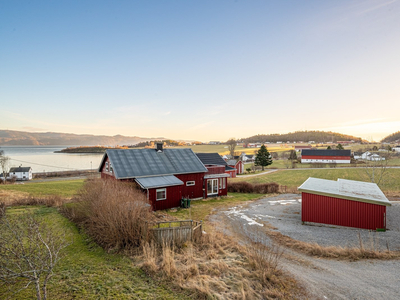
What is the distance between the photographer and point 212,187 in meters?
24.4

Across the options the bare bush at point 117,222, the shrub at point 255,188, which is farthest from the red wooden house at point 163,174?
the bare bush at point 117,222

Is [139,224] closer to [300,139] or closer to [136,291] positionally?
[136,291]

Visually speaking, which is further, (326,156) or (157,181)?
(326,156)

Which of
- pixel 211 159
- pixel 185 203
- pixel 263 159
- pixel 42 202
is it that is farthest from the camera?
pixel 263 159

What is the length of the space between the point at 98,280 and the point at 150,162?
15407 millimetres

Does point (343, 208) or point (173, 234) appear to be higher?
point (173, 234)

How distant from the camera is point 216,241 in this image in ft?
34.0

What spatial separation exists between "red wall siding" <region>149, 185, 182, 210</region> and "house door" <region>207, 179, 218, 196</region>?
176 inches

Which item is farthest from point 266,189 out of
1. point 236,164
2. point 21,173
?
point 21,173

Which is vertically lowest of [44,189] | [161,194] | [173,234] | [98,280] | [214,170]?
[44,189]

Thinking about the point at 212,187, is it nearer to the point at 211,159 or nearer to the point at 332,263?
the point at 332,263

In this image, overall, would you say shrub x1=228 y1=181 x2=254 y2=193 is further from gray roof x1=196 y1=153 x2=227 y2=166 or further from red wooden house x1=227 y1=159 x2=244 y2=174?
red wooden house x1=227 y1=159 x2=244 y2=174

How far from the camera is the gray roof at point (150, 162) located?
65.8ft

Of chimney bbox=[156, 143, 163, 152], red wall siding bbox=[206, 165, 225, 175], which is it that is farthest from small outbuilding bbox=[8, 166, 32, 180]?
red wall siding bbox=[206, 165, 225, 175]
